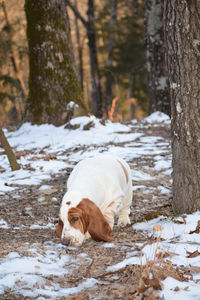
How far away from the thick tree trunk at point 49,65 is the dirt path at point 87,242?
3993 millimetres

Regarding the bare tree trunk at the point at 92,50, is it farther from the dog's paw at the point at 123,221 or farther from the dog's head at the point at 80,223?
the dog's head at the point at 80,223

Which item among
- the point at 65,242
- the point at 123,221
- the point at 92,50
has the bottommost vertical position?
the point at 123,221

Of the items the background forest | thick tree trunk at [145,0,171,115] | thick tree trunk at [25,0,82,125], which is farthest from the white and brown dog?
thick tree trunk at [145,0,171,115]

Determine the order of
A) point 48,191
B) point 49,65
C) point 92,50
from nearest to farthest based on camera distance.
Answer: point 48,191 < point 49,65 < point 92,50

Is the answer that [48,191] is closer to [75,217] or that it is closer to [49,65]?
[75,217]

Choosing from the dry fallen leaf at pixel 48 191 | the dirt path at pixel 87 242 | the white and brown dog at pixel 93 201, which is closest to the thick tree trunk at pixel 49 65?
the dirt path at pixel 87 242

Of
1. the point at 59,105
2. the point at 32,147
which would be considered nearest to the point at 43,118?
the point at 59,105

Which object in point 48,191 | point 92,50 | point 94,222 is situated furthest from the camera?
point 92,50

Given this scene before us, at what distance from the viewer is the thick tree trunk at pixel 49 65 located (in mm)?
10742

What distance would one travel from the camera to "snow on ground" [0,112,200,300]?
8.63 ft

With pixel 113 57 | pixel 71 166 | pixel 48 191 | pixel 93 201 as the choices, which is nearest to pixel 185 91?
pixel 93 201

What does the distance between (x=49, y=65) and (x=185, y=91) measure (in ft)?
24.8

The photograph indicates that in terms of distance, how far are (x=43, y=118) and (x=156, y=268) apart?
846 centimetres

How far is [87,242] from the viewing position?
3.90m
